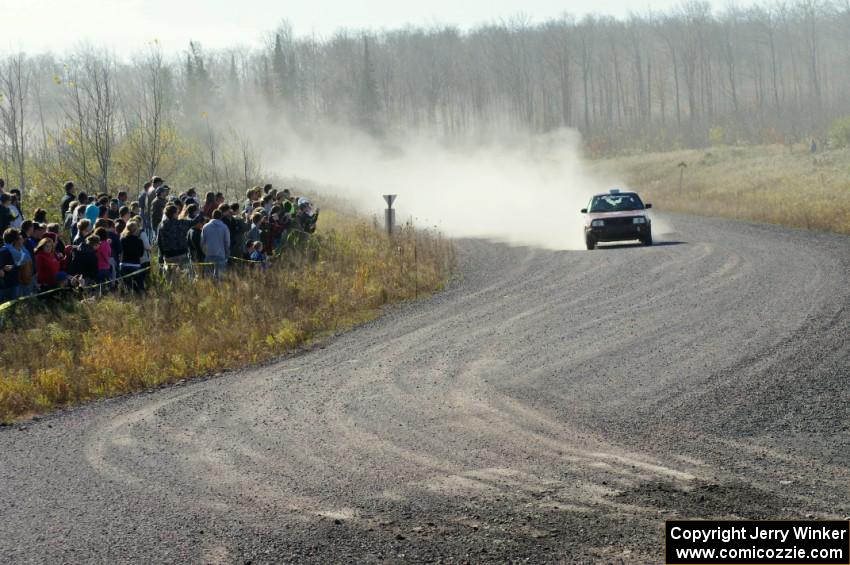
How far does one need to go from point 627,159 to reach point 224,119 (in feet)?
203

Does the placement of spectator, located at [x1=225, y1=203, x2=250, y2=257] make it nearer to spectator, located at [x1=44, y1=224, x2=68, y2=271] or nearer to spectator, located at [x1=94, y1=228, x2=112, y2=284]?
spectator, located at [x1=94, y1=228, x2=112, y2=284]

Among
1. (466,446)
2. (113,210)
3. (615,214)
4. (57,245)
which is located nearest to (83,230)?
(57,245)

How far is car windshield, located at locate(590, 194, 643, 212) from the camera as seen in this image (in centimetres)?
3028

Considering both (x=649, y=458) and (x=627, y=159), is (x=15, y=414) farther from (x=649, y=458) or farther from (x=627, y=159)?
(x=627, y=159)

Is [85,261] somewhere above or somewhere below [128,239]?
below

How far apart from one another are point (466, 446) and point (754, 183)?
169ft

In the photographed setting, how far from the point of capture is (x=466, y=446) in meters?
9.66

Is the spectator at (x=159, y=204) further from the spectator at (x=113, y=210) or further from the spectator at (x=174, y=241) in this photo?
the spectator at (x=174, y=241)

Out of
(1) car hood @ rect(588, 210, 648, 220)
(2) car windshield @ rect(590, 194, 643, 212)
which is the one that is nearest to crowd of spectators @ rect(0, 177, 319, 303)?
(1) car hood @ rect(588, 210, 648, 220)

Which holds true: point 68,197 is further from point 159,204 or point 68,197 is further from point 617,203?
point 617,203

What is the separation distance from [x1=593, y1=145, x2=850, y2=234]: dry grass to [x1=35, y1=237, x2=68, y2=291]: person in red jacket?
2386cm

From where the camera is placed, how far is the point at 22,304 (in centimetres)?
1636

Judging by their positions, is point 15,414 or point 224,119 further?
point 224,119

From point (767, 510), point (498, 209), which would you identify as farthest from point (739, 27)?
point (767, 510)
